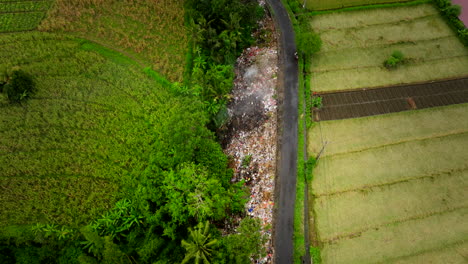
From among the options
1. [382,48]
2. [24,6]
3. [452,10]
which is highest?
[452,10]

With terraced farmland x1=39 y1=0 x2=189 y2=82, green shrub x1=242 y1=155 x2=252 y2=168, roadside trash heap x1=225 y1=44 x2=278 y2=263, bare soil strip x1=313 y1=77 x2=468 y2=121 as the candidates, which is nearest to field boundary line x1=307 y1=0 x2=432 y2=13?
roadside trash heap x1=225 y1=44 x2=278 y2=263

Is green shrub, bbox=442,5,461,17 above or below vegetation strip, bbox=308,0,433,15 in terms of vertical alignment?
below

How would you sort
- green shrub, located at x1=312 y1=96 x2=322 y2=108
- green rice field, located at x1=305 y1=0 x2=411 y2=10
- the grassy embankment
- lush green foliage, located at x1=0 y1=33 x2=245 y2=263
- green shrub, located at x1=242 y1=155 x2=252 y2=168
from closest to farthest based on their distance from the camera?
lush green foliage, located at x1=0 y1=33 x2=245 y2=263 → the grassy embankment → green shrub, located at x1=242 y1=155 x2=252 y2=168 → green shrub, located at x1=312 y1=96 x2=322 y2=108 → green rice field, located at x1=305 y1=0 x2=411 y2=10

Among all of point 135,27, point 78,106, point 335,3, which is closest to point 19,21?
point 135,27

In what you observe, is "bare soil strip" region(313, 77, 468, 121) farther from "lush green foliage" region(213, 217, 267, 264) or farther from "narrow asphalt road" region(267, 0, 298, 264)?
"lush green foliage" region(213, 217, 267, 264)

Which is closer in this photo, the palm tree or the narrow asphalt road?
the palm tree

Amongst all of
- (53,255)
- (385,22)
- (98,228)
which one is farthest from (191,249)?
(385,22)

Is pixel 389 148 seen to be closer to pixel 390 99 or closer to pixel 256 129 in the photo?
pixel 390 99

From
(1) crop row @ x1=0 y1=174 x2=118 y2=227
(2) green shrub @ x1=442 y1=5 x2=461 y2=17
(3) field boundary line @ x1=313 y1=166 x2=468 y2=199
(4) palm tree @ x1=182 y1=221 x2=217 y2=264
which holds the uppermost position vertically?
(2) green shrub @ x1=442 y1=5 x2=461 y2=17
